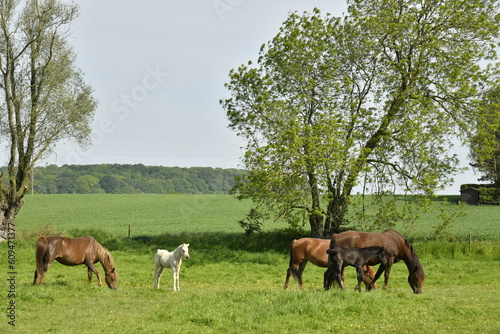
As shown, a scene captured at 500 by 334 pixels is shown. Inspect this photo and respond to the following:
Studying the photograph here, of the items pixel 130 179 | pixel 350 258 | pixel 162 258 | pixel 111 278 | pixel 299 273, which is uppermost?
pixel 130 179

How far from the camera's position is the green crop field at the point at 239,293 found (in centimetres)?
1234

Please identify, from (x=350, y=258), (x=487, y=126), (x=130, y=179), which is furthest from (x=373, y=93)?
(x=130, y=179)

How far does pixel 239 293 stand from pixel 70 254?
22.7 ft

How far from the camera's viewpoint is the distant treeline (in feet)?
347

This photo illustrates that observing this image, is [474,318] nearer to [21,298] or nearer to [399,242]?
[399,242]

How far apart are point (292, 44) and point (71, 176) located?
88462 millimetres

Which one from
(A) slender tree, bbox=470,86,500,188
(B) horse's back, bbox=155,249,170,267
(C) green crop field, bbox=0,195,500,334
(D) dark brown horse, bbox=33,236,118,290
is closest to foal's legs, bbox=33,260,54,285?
(D) dark brown horse, bbox=33,236,118,290

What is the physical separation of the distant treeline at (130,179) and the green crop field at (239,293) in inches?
2412

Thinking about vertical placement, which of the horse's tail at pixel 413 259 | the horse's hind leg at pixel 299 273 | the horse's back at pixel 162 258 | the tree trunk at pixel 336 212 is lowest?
the horse's hind leg at pixel 299 273

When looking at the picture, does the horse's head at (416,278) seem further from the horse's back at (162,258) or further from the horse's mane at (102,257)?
the horse's mane at (102,257)

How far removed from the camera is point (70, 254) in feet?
61.8

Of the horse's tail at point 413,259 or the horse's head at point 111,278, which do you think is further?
the horse's head at point 111,278

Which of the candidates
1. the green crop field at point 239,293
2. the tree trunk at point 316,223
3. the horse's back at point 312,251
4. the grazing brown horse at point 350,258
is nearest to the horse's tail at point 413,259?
the green crop field at point 239,293

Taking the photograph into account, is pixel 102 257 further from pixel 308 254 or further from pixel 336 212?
pixel 336 212
